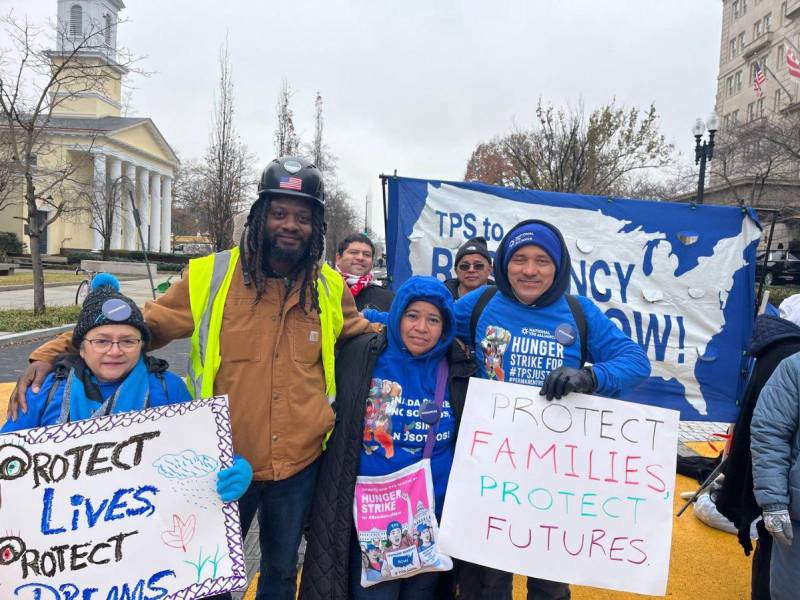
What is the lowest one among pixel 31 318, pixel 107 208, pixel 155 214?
pixel 31 318

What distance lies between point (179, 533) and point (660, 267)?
146 inches

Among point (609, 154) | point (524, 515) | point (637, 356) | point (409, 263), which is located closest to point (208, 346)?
point (524, 515)

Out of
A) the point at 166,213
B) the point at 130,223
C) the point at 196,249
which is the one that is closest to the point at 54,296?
the point at 130,223

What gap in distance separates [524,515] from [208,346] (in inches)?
56.6

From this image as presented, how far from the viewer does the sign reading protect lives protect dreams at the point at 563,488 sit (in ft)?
7.00

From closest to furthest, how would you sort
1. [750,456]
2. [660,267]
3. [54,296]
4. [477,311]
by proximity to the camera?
1. [477,311]
2. [750,456]
3. [660,267]
4. [54,296]

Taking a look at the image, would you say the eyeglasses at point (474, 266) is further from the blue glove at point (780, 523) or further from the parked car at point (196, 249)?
the parked car at point (196, 249)

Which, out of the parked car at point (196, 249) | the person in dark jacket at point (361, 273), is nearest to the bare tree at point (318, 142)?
the parked car at point (196, 249)

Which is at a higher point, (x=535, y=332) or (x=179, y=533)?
(x=535, y=332)

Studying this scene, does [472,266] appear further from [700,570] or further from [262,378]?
[700,570]

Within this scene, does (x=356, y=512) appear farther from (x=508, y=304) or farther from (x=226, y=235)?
(x=226, y=235)

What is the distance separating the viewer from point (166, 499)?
204 cm

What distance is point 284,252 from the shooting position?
2.26 m

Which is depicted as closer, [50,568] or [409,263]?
[50,568]
